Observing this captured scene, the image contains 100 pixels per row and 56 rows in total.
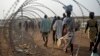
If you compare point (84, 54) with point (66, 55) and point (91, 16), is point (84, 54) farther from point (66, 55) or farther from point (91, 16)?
point (91, 16)

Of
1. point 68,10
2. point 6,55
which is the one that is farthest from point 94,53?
point 6,55

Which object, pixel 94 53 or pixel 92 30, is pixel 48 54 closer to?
pixel 92 30

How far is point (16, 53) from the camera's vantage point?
13148 millimetres

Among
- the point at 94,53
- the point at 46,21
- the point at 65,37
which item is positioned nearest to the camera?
the point at 94,53

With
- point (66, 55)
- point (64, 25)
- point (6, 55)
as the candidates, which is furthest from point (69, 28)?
point (6, 55)

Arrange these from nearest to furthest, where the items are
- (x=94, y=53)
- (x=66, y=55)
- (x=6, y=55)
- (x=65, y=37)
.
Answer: (x=94, y=53) → (x=65, y=37) → (x=6, y=55) → (x=66, y=55)

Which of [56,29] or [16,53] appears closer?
[16,53]

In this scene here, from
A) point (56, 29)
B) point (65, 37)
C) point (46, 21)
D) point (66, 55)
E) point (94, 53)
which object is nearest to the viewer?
point (94, 53)

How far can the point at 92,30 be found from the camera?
14164mm

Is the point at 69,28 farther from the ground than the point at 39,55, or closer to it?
farther from the ground

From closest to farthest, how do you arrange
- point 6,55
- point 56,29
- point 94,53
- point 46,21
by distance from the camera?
point 94,53 < point 6,55 < point 56,29 < point 46,21

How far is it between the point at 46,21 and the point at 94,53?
1122cm

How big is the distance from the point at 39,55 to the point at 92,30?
271cm

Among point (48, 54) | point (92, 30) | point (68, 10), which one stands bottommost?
point (48, 54)
